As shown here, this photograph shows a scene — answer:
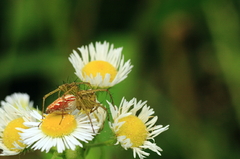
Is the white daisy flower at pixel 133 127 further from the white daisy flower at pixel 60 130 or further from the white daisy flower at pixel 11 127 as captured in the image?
the white daisy flower at pixel 11 127

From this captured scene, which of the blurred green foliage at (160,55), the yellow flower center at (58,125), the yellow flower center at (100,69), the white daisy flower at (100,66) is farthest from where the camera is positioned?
the blurred green foliage at (160,55)

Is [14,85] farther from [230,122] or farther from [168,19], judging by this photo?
[230,122]

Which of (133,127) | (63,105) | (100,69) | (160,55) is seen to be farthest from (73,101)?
(160,55)

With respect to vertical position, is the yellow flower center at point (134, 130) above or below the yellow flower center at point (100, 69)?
below

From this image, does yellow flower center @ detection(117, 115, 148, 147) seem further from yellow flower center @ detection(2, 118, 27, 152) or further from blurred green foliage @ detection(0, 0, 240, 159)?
blurred green foliage @ detection(0, 0, 240, 159)

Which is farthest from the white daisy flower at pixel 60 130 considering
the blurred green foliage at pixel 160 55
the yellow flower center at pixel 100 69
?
the blurred green foliage at pixel 160 55

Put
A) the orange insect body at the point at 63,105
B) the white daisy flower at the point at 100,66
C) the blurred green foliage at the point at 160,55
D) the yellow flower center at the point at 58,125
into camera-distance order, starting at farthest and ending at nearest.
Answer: the blurred green foliage at the point at 160,55, the white daisy flower at the point at 100,66, the yellow flower center at the point at 58,125, the orange insect body at the point at 63,105

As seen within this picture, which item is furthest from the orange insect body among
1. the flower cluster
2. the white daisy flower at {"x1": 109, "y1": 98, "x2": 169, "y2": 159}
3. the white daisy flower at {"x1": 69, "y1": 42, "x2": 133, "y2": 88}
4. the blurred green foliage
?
the blurred green foliage
